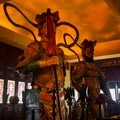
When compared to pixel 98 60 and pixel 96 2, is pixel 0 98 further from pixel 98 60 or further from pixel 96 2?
pixel 98 60

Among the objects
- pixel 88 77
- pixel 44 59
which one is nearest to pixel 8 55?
pixel 88 77

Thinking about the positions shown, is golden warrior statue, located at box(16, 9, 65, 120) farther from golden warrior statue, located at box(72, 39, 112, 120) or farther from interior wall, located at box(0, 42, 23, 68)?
interior wall, located at box(0, 42, 23, 68)

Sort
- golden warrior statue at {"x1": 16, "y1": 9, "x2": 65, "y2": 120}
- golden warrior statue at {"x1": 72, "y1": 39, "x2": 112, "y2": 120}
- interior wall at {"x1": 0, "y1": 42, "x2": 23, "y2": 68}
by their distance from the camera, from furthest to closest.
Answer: interior wall at {"x1": 0, "y1": 42, "x2": 23, "y2": 68} < golden warrior statue at {"x1": 72, "y1": 39, "x2": 112, "y2": 120} < golden warrior statue at {"x1": 16, "y1": 9, "x2": 65, "y2": 120}

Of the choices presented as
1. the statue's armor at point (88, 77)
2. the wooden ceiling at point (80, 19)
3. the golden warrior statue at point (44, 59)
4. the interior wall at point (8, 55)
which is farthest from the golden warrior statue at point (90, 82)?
the interior wall at point (8, 55)

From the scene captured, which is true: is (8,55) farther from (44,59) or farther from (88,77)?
(44,59)

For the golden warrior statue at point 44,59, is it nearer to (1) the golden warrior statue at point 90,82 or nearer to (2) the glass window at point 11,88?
(1) the golden warrior statue at point 90,82

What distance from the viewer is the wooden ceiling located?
348 cm

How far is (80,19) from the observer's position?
4.04m

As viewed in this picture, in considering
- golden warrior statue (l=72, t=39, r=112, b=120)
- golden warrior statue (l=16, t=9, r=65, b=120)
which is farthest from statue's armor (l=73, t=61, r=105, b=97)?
golden warrior statue (l=16, t=9, r=65, b=120)

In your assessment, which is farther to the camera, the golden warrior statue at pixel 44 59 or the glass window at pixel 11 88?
the glass window at pixel 11 88

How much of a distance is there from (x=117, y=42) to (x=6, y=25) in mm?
2300

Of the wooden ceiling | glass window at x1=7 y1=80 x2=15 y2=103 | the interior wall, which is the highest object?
the wooden ceiling

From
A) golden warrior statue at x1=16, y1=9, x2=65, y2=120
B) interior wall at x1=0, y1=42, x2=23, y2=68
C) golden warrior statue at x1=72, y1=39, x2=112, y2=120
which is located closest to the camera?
golden warrior statue at x1=16, y1=9, x2=65, y2=120

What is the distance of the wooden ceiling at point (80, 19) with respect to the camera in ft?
11.4
